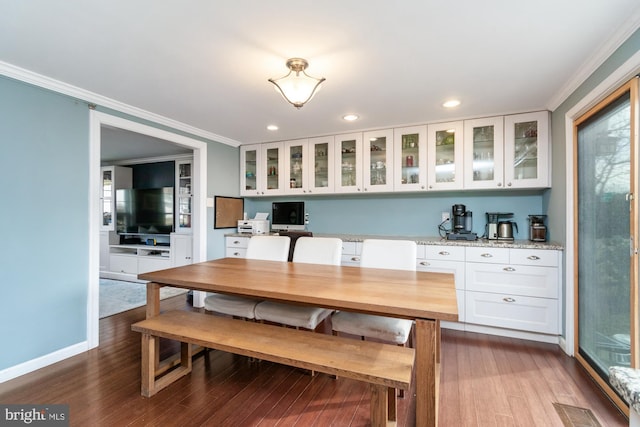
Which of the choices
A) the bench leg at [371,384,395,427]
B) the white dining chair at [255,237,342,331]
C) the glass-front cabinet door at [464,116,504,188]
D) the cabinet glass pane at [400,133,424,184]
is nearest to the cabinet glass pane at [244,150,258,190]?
the white dining chair at [255,237,342,331]

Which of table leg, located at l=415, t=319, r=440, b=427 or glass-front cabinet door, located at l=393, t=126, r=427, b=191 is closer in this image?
table leg, located at l=415, t=319, r=440, b=427

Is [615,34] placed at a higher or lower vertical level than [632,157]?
higher

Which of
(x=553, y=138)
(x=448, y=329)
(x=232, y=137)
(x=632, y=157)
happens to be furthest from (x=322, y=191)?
(x=632, y=157)

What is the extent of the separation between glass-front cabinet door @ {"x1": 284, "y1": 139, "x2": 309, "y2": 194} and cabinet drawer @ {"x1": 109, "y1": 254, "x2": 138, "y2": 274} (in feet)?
10.6

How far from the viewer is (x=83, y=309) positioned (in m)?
2.57

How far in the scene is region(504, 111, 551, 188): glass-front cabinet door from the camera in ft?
9.62

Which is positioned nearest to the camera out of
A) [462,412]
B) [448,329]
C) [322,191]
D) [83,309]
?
[462,412]

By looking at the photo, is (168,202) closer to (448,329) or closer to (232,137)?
(232,137)

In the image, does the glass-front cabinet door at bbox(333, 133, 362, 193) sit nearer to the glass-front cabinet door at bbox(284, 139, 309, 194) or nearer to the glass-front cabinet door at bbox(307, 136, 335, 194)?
the glass-front cabinet door at bbox(307, 136, 335, 194)

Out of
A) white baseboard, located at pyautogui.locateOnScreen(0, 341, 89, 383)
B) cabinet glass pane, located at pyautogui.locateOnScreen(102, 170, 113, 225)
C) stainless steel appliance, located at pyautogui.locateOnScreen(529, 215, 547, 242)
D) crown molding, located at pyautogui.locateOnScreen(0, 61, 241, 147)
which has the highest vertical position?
crown molding, located at pyautogui.locateOnScreen(0, 61, 241, 147)

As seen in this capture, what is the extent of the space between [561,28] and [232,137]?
347cm

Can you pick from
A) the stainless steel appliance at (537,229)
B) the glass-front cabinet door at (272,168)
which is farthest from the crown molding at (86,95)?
the stainless steel appliance at (537,229)

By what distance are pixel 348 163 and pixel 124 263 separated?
440 centimetres

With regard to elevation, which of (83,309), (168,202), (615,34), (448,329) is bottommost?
(448,329)
